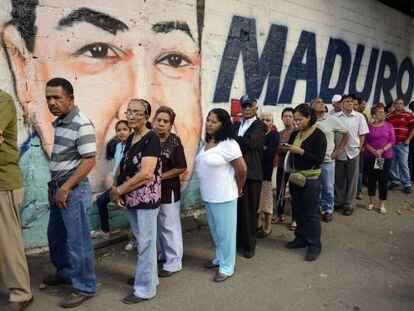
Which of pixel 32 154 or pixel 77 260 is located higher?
pixel 32 154

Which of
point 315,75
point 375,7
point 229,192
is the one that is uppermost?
point 375,7

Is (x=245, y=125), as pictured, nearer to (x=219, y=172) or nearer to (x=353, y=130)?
(x=219, y=172)

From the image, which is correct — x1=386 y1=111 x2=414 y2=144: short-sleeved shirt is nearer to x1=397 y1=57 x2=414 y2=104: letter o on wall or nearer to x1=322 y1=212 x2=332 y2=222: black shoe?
x1=322 y1=212 x2=332 y2=222: black shoe

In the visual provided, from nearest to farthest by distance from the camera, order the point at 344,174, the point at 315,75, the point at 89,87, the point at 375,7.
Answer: the point at 89,87 → the point at 344,174 → the point at 315,75 → the point at 375,7

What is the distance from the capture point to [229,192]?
3.88 metres

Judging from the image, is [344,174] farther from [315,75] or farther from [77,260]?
[77,260]

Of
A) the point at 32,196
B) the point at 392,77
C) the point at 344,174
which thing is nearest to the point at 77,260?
the point at 32,196

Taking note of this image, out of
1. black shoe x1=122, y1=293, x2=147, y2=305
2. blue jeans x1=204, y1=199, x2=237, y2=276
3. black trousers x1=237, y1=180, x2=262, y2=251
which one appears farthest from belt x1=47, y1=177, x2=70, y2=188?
black trousers x1=237, y1=180, x2=262, y2=251

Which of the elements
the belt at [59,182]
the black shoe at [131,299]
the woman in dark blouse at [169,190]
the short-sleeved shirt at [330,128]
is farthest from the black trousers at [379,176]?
the belt at [59,182]

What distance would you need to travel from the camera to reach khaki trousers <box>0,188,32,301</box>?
321 centimetres

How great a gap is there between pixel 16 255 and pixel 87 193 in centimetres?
72

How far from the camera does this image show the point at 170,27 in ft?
17.0

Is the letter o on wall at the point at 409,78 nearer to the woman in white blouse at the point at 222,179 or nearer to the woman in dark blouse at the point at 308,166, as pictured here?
the woman in dark blouse at the point at 308,166

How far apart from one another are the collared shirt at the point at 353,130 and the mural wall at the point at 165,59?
129 centimetres
